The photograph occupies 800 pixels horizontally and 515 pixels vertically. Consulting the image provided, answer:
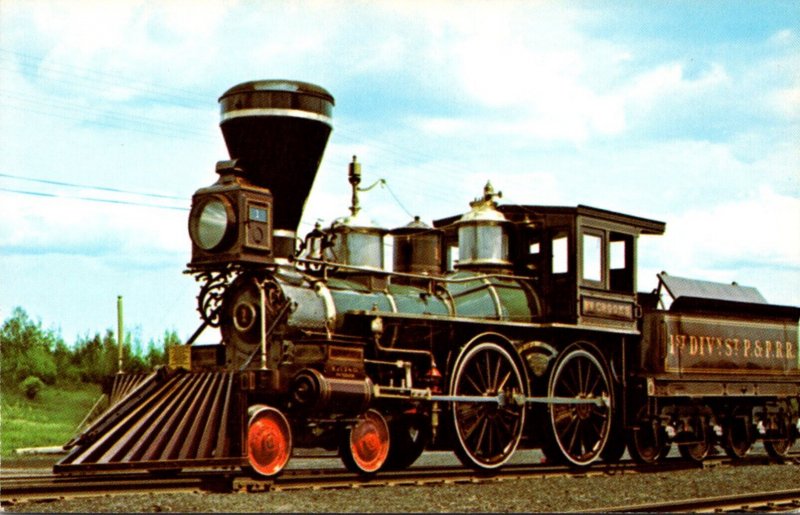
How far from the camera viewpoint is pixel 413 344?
42.5 ft

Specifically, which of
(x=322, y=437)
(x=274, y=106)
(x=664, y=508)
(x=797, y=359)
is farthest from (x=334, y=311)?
(x=797, y=359)

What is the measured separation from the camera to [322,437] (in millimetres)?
11664

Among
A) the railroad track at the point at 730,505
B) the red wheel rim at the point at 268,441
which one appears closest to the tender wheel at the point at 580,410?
the railroad track at the point at 730,505

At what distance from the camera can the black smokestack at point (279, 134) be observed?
11406mm

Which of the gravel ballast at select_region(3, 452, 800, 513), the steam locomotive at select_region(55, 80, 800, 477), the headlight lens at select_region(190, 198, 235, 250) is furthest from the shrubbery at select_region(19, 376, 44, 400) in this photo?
the gravel ballast at select_region(3, 452, 800, 513)

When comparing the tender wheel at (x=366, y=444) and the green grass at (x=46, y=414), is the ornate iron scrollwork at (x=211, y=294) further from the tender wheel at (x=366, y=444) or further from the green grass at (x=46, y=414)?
the green grass at (x=46, y=414)

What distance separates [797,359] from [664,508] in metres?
9.92

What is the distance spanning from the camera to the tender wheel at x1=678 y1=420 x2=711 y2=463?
1619cm

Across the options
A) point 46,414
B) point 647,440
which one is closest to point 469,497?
point 647,440

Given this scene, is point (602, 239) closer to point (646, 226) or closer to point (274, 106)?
point (646, 226)

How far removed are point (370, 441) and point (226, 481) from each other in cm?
204

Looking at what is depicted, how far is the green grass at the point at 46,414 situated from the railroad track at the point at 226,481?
843 cm

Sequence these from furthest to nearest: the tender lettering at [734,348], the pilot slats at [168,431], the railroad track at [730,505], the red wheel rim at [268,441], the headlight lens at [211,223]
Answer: the tender lettering at [734,348] → the headlight lens at [211,223] → the red wheel rim at [268,441] → the pilot slats at [168,431] → the railroad track at [730,505]

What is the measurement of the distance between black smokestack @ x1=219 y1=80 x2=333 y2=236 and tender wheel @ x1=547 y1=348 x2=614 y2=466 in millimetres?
4492
